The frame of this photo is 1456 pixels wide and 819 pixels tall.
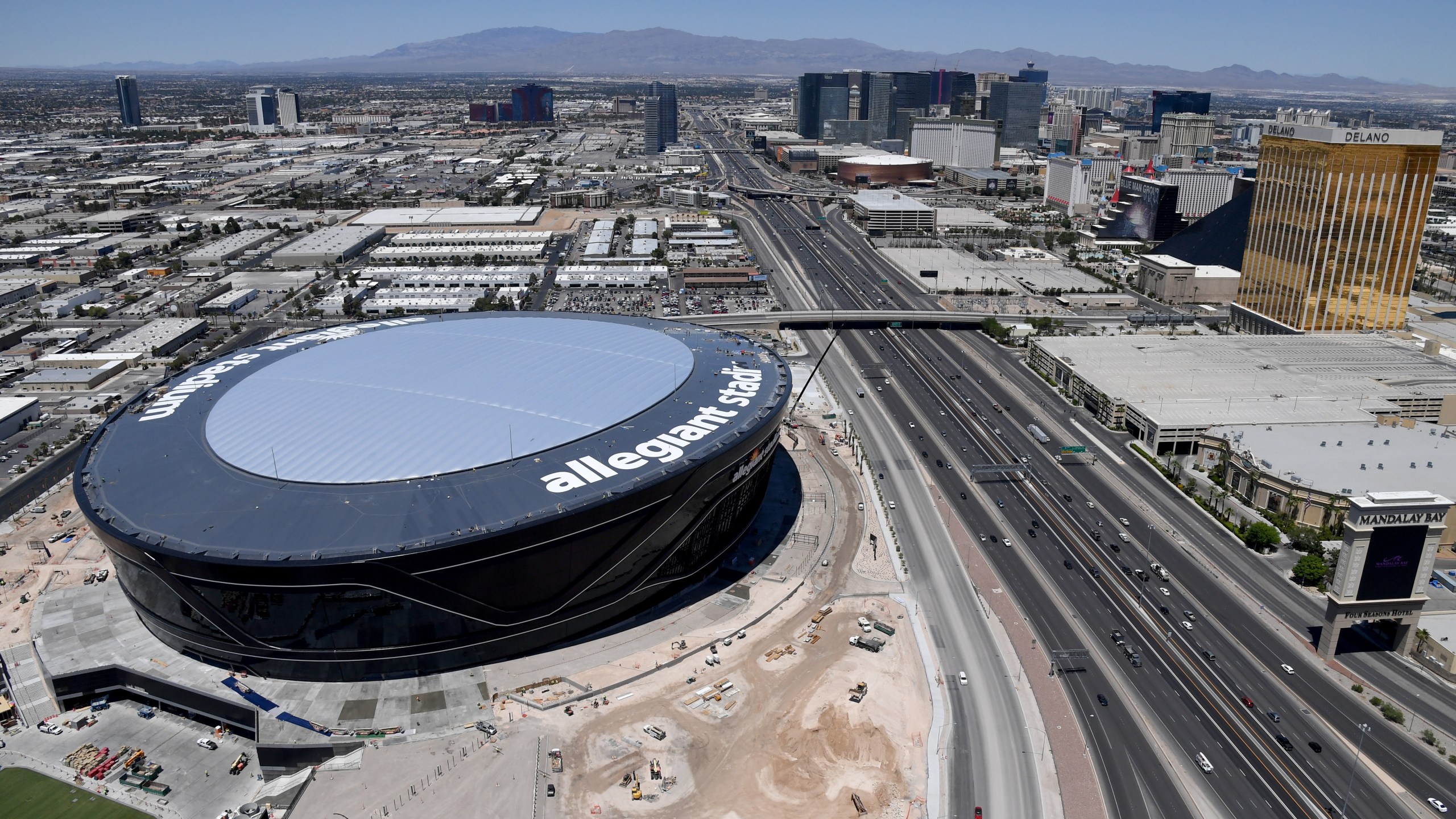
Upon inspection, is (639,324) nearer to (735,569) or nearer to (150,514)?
(735,569)

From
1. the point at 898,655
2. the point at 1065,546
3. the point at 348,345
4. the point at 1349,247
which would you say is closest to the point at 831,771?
the point at 898,655

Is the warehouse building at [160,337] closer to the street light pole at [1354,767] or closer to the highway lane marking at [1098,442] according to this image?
the highway lane marking at [1098,442]

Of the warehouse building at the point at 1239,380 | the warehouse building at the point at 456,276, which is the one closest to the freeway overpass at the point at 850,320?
the warehouse building at the point at 1239,380

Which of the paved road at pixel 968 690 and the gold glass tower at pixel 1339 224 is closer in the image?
the paved road at pixel 968 690

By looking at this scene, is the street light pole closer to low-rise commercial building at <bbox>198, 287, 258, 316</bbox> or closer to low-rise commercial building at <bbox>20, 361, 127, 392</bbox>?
low-rise commercial building at <bbox>20, 361, 127, 392</bbox>

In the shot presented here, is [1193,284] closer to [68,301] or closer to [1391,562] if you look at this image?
[1391,562]

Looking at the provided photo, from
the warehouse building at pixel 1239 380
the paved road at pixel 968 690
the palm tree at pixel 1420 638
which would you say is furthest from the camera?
the warehouse building at pixel 1239 380

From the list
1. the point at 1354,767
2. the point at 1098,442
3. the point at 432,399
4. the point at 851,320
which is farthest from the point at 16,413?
the point at 1354,767
